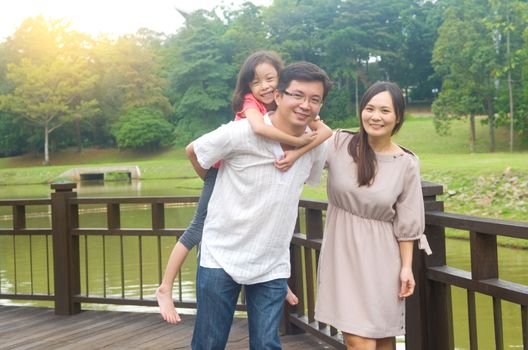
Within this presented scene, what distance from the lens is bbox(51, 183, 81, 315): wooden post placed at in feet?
15.7

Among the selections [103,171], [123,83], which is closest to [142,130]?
[123,83]

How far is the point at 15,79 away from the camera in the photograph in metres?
39.0

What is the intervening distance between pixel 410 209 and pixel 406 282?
0.24m

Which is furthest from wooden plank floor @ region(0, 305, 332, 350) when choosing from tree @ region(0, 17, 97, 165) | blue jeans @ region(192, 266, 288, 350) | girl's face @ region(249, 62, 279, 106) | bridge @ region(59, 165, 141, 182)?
tree @ region(0, 17, 97, 165)

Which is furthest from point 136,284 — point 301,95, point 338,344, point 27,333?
point 301,95

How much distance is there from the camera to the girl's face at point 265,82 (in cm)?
251

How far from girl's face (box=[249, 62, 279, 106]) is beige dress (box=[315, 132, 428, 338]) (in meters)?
0.36

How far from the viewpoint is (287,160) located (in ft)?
6.93

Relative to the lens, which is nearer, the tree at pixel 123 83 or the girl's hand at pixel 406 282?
the girl's hand at pixel 406 282

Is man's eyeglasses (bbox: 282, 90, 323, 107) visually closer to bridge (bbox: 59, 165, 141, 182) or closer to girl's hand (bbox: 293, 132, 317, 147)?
girl's hand (bbox: 293, 132, 317, 147)

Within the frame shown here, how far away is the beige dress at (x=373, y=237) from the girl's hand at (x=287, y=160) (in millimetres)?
250

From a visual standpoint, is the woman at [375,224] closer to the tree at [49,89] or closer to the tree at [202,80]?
the tree at [202,80]

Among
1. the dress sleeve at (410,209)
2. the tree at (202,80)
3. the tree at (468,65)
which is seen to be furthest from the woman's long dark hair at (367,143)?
the tree at (202,80)

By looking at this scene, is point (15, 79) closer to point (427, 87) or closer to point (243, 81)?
point (427, 87)
